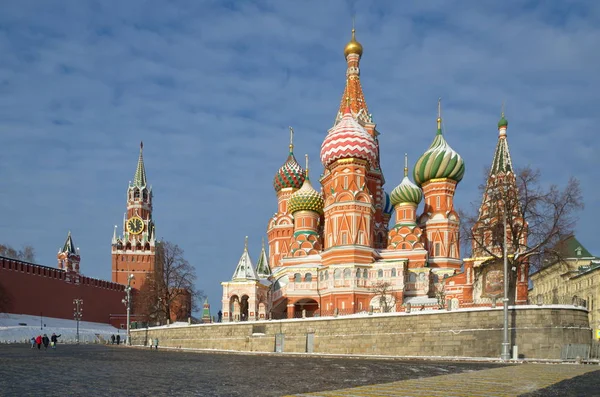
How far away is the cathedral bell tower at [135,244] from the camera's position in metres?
103

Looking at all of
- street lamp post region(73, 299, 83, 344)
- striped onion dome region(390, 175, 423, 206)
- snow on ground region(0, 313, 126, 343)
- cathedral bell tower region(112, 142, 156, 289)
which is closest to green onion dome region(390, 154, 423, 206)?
striped onion dome region(390, 175, 423, 206)

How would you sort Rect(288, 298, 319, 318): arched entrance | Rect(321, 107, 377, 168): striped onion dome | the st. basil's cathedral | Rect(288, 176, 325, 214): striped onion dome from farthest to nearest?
Rect(288, 176, 325, 214): striped onion dome < Rect(288, 298, 319, 318): arched entrance < Rect(321, 107, 377, 168): striped onion dome < the st. basil's cathedral

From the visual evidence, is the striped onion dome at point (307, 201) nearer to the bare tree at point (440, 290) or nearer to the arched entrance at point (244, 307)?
the arched entrance at point (244, 307)

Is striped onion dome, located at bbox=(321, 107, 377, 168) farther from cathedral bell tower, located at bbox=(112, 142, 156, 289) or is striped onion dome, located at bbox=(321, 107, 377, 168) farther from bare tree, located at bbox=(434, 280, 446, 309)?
cathedral bell tower, located at bbox=(112, 142, 156, 289)

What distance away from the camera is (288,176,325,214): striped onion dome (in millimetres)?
55438

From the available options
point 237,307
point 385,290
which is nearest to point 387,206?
point 385,290

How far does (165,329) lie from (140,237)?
60.2 metres

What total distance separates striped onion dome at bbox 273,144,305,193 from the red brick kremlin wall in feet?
92.0

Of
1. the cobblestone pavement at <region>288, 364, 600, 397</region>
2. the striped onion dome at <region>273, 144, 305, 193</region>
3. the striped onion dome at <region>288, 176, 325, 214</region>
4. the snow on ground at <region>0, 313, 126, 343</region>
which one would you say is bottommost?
the snow on ground at <region>0, 313, 126, 343</region>

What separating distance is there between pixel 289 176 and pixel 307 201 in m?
8.79

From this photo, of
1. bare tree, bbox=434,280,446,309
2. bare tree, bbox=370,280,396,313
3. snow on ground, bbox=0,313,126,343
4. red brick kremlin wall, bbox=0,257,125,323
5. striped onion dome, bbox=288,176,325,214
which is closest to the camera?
bare tree, bbox=434,280,446,309

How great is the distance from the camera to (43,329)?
202 feet

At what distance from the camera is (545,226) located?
102ft

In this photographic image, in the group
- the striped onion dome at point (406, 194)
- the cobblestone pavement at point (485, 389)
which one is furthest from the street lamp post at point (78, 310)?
the cobblestone pavement at point (485, 389)
